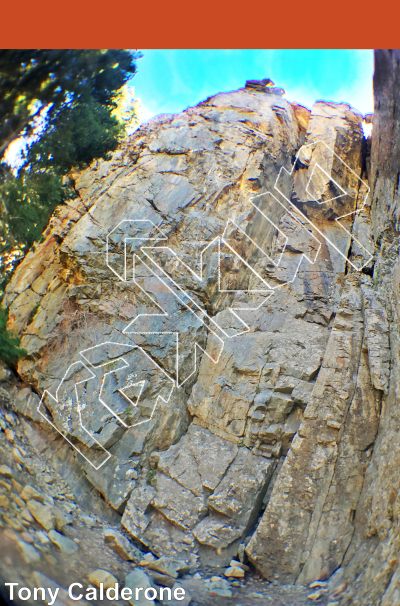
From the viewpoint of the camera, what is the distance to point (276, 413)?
8211 mm

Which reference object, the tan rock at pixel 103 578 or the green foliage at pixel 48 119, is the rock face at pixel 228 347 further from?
the green foliage at pixel 48 119

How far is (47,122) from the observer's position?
6934mm

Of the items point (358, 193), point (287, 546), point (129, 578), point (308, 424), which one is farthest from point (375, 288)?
point (129, 578)

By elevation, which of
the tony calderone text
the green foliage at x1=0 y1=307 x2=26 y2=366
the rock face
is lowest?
the tony calderone text

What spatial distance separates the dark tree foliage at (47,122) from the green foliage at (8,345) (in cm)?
2

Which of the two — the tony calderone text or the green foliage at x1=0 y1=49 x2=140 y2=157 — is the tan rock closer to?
the tony calderone text

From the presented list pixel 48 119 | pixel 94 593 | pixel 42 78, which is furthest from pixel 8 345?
pixel 42 78

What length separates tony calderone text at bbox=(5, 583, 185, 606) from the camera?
16.2 feet

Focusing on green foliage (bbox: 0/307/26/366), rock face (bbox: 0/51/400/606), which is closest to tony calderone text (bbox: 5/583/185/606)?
rock face (bbox: 0/51/400/606)

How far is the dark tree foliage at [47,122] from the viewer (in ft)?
20.7

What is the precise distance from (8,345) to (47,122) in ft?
15.6

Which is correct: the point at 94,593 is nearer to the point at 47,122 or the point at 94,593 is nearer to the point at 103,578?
the point at 103,578

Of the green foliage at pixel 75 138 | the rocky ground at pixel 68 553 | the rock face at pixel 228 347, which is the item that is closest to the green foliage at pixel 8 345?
the rock face at pixel 228 347

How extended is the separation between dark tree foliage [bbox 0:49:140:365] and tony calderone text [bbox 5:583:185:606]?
196 inches
